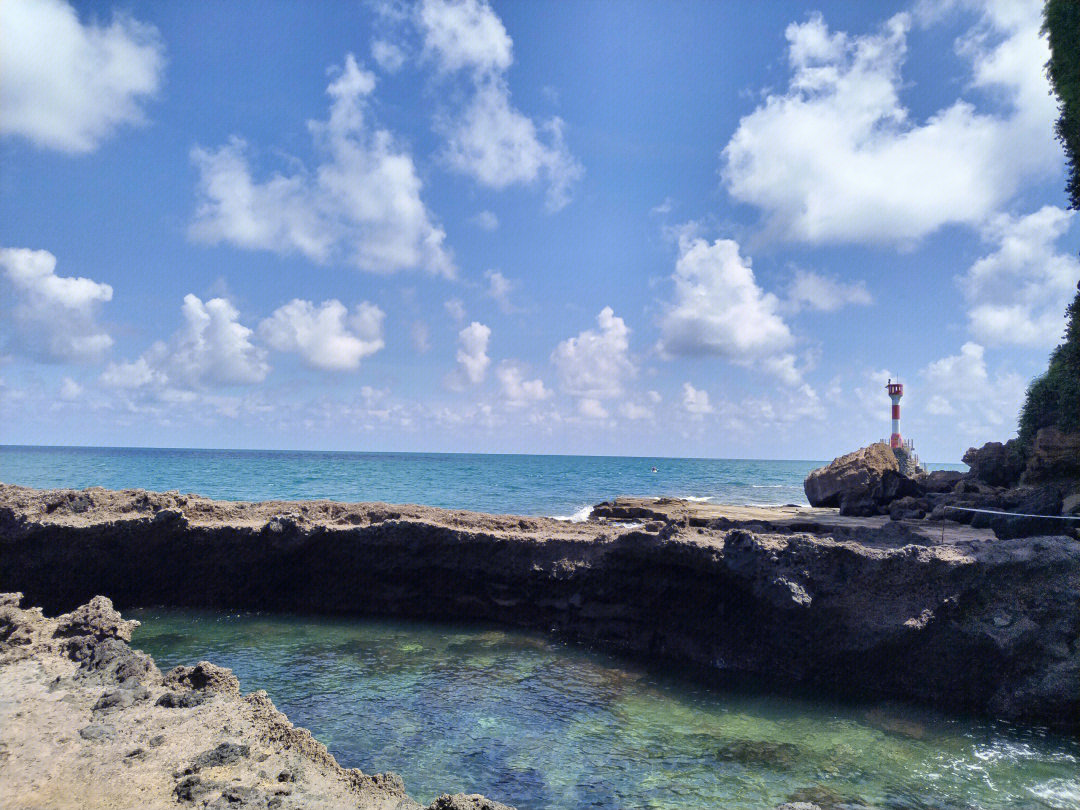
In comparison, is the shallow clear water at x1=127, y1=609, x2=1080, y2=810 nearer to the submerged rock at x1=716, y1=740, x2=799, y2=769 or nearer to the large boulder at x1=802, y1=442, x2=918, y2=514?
the submerged rock at x1=716, y1=740, x2=799, y2=769

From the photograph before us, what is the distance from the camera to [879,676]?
29.1 ft

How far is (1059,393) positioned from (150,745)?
24922 millimetres

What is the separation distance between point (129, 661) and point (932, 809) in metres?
8.68

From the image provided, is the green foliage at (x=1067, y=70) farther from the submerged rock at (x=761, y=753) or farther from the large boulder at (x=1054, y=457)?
the submerged rock at (x=761, y=753)

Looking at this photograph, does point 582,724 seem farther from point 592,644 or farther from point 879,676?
point 879,676

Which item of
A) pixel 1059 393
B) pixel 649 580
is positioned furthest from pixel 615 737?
pixel 1059 393

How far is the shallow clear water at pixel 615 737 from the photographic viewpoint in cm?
631

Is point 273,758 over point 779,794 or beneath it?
over

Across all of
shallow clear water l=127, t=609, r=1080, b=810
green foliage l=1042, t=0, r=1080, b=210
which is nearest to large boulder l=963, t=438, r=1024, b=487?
green foliage l=1042, t=0, r=1080, b=210

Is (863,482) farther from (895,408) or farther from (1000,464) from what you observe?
(895,408)

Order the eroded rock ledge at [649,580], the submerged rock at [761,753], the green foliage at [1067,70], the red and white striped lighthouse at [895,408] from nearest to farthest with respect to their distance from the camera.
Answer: the submerged rock at [761,753], the eroded rock ledge at [649,580], the green foliage at [1067,70], the red and white striped lighthouse at [895,408]

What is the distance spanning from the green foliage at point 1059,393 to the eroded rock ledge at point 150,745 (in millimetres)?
19560

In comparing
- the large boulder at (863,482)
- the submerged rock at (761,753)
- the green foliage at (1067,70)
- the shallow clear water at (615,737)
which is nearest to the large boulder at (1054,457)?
the large boulder at (863,482)

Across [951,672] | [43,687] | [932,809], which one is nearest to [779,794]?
[932,809]
